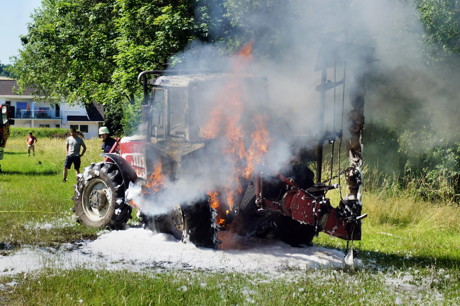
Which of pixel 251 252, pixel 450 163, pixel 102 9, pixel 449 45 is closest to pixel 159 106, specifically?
pixel 251 252

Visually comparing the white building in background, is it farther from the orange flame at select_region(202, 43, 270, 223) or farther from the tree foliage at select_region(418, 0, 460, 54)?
the orange flame at select_region(202, 43, 270, 223)

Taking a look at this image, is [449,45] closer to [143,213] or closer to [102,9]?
[143,213]

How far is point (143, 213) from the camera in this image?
339 inches

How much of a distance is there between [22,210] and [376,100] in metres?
8.67

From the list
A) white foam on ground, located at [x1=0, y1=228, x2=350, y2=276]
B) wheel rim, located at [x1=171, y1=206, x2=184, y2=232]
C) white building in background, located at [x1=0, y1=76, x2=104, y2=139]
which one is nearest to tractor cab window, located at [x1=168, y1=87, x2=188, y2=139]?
wheel rim, located at [x1=171, y1=206, x2=184, y2=232]

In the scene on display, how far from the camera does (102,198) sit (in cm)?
977

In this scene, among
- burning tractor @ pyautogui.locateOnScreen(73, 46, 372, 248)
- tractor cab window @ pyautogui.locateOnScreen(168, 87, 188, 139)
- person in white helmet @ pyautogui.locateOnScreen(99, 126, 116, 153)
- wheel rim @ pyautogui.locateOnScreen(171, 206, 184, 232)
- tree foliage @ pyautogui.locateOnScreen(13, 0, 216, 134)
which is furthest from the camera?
tree foliage @ pyautogui.locateOnScreen(13, 0, 216, 134)

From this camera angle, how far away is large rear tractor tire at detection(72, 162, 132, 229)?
9.35m

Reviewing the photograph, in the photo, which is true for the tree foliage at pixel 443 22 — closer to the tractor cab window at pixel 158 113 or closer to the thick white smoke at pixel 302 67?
the thick white smoke at pixel 302 67

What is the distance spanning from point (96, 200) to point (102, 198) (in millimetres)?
147

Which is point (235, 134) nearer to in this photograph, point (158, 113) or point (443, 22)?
point (158, 113)

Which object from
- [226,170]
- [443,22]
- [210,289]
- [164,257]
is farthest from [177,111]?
[443,22]

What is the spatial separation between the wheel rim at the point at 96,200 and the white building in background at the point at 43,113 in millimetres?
68877

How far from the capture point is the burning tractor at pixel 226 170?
728cm
